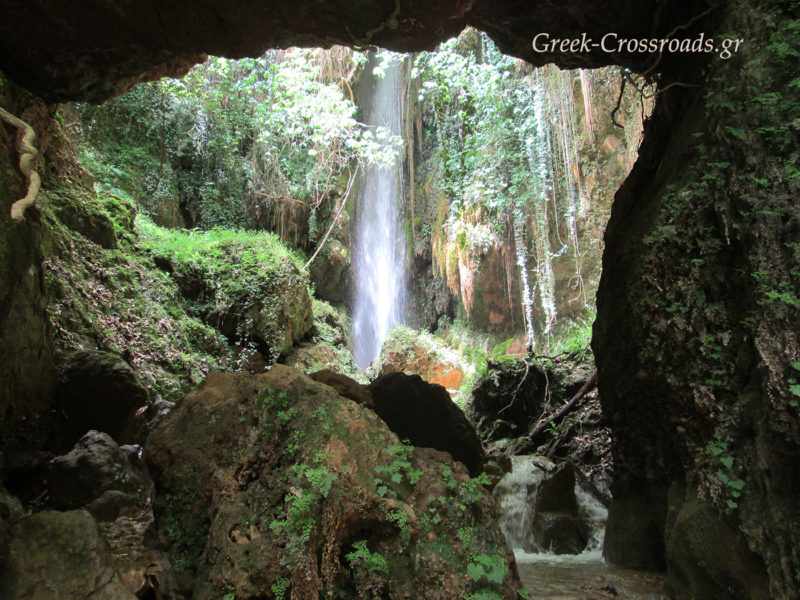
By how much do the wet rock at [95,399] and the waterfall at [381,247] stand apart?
43.4ft

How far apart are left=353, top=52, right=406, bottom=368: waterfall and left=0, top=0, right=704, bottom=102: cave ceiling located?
44.5ft

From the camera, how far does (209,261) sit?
984cm

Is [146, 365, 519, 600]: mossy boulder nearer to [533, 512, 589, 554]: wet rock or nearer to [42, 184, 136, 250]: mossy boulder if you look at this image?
[533, 512, 589, 554]: wet rock

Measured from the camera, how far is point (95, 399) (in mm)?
4680

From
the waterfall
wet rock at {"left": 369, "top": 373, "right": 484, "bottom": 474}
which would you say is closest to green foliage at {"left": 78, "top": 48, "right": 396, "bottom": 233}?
the waterfall

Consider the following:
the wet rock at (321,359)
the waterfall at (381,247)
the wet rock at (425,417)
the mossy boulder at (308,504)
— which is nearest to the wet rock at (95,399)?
the mossy boulder at (308,504)

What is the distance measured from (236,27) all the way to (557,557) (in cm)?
664

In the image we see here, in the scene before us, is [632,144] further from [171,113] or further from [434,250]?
[171,113]

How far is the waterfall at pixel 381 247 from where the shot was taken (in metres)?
18.5

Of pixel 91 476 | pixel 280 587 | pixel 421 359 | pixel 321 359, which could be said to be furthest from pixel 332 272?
pixel 280 587

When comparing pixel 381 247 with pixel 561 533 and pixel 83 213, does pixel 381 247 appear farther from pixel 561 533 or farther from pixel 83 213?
pixel 561 533

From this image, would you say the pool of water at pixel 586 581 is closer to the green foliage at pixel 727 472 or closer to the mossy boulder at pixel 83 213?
the green foliage at pixel 727 472

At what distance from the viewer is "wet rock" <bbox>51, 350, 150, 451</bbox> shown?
444 cm

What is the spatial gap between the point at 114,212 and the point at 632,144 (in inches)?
402
